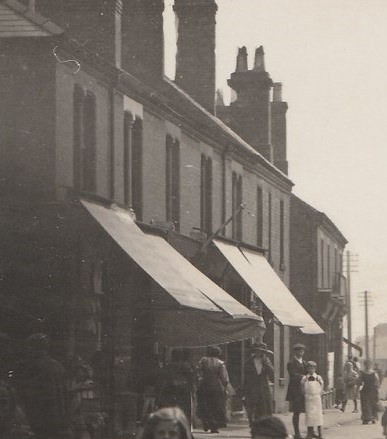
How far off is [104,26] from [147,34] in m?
4.45

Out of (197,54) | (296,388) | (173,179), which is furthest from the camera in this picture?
(197,54)

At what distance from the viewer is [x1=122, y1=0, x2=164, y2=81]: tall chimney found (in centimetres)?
2898

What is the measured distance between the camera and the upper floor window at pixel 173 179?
91.0 ft

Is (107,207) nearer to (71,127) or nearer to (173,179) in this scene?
(71,127)

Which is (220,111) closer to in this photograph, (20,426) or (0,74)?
(0,74)

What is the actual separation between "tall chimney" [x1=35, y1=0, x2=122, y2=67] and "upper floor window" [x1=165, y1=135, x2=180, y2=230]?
3604 mm

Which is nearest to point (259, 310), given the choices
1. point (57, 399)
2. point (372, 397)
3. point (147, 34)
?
point (372, 397)

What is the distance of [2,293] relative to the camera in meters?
20.8

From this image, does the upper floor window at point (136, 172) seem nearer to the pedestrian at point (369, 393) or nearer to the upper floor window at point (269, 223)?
the pedestrian at point (369, 393)

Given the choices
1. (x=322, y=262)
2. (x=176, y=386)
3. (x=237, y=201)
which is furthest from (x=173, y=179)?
(x=322, y=262)

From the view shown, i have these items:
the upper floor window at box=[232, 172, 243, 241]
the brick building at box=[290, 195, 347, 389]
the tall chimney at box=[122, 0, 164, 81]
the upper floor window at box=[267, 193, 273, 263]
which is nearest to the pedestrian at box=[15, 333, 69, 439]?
the tall chimney at box=[122, 0, 164, 81]

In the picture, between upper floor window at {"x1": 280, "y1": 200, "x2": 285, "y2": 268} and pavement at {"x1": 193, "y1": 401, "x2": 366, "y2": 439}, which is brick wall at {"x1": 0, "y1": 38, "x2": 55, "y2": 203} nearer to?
pavement at {"x1": 193, "y1": 401, "x2": 366, "y2": 439}

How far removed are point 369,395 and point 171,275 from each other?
1181 centimetres

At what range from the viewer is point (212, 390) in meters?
23.2
